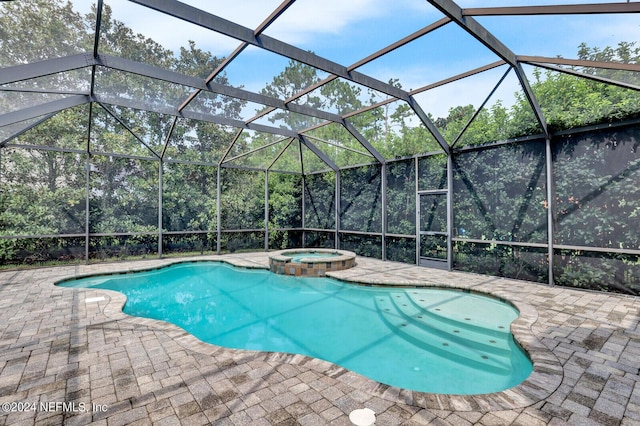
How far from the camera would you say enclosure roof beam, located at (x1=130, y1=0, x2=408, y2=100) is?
394cm

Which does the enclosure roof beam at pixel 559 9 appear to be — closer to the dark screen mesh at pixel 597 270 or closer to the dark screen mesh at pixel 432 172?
the dark screen mesh at pixel 597 270

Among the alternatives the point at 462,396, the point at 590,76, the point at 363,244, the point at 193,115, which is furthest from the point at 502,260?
the point at 193,115

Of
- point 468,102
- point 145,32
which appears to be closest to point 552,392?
point 468,102

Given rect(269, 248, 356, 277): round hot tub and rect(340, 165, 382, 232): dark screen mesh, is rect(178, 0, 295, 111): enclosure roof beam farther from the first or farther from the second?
rect(340, 165, 382, 232): dark screen mesh

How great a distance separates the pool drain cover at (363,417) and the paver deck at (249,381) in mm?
46

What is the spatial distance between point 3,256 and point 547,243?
13.6 metres

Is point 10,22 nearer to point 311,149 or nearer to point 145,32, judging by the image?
point 145,32

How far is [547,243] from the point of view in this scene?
6.47m

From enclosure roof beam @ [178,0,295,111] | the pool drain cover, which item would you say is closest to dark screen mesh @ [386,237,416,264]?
enclosure roof beam @ [178,0,295,111]

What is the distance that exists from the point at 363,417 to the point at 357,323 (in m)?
2.90

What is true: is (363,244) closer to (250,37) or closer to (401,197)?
(401,197)

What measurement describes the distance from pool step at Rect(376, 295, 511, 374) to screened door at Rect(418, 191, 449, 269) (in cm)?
332

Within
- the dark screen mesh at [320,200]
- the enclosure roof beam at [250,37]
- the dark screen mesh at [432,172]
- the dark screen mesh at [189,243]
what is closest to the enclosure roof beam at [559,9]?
the enclosure roof beam at [250,37]

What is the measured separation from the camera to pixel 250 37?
14.8ft
